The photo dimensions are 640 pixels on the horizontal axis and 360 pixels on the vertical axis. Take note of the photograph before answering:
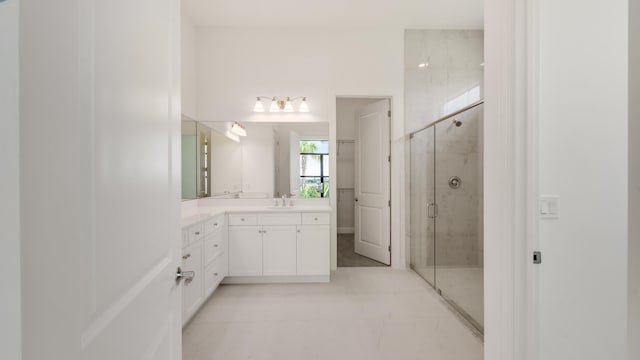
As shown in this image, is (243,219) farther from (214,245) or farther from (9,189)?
(9,189)

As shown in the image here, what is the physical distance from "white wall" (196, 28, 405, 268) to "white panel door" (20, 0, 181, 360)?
280 centimetres

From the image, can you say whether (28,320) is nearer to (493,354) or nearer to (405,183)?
(493,354)

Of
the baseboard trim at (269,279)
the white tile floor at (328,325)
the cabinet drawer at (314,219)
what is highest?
the cabinet drawer at (314,219)

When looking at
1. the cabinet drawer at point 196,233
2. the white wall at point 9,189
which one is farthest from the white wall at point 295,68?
the white wall at point 9,189

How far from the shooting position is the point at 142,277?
691mm

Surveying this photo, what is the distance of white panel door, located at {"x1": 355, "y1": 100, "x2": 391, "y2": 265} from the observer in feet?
12.5

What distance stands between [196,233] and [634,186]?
246cm

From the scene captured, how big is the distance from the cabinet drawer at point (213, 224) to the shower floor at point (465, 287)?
7.55ft

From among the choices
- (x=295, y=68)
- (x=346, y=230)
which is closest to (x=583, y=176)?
(x=295, y=68)

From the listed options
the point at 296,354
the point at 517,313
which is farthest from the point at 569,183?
the point at 296,354

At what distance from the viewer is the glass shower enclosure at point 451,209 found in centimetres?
235

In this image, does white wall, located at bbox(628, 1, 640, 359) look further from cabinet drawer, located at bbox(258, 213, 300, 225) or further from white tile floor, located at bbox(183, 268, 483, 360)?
cabinet drawer, located at bbox(258, 213, 300, 225)

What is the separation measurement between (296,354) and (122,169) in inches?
71.1

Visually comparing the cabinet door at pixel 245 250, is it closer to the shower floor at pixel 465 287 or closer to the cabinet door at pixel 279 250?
the cabinet door at pixel 279 250
